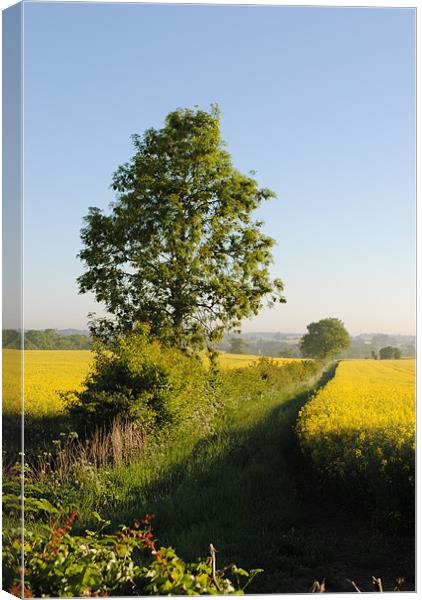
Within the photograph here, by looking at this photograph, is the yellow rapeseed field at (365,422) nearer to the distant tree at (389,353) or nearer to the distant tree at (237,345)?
the distant tree at (389,353)

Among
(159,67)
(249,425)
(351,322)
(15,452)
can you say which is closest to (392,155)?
(351,322)

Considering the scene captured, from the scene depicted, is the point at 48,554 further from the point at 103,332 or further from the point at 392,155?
the point at 392,155

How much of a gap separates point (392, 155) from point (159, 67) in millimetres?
1886

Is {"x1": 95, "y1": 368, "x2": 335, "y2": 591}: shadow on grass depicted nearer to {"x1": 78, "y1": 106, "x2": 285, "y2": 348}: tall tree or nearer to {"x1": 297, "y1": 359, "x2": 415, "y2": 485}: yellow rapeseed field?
{"x1": 297, "y1": 359, "x2": 415, "y2": 485}: yellow rapeseed field

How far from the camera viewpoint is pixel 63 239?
529 centimetres

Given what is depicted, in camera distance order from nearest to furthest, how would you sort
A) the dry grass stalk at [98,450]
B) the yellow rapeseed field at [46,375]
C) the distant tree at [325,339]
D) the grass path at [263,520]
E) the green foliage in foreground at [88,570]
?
the green foliage in foreground at [88,570], the yellow rapeseed field at [46,375], the grass path at [263,520], the dry grass stalk at [98,450], the distant tree at [325,339]

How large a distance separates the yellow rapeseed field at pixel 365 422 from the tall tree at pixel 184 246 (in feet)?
3.69

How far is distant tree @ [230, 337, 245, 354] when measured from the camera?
5.69m

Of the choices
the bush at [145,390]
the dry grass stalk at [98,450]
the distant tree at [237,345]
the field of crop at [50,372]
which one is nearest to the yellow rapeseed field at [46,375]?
the field of crop at [50,372]

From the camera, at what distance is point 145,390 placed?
6.00 m

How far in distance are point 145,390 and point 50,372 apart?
90 cm

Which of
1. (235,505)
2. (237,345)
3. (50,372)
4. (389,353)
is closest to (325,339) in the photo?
(389,353)

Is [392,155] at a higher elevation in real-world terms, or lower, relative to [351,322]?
higher

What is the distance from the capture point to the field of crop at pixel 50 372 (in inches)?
Answer: 192
